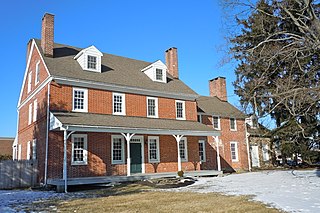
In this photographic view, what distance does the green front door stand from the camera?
62.7 feet

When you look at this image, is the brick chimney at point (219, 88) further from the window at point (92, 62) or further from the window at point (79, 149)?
the window at point (79, 149)

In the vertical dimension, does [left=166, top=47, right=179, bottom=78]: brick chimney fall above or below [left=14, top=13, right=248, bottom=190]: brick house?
above

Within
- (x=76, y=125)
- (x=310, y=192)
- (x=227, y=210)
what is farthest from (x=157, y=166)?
(x=227, y=210)

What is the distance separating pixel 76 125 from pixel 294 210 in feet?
35.2

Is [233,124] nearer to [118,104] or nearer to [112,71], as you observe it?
[118,104]

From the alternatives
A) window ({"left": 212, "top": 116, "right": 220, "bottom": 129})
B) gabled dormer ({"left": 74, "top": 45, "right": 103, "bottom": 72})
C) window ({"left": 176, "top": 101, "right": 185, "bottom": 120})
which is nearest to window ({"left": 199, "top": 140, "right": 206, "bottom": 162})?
window ({"left": 212, "top": 116, "right": 220, "bottom": 129})

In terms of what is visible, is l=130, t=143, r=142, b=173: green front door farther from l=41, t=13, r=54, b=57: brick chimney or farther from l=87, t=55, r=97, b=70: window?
l=41, t=13, r=54, b=57: brick chimney

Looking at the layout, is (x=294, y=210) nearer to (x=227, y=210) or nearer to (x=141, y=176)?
(x=227, y=210)

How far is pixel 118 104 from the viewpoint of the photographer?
19500 millimetres

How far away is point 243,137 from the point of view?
27859 mm

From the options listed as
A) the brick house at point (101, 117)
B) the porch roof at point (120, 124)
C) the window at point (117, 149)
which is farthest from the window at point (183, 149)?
the window at point (117, 149)

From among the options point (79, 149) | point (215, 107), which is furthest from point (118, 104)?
point (215, 107)

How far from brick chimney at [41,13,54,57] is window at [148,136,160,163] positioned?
8.54 metres

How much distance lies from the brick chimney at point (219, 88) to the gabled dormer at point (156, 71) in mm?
8943
